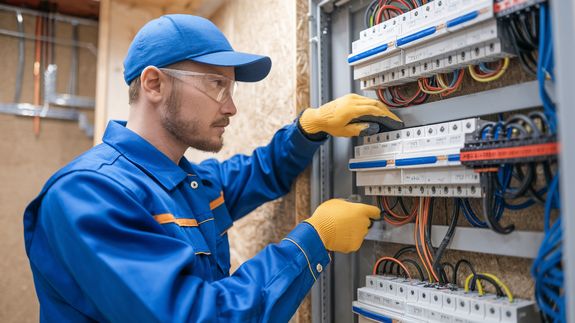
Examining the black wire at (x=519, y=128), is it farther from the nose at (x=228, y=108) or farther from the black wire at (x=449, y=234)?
the nose at (x=228, y=108)

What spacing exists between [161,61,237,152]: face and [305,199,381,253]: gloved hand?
0.38 meters

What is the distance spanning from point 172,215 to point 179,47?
448mm

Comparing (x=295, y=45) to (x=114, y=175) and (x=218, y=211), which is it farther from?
(x=114, y=175)

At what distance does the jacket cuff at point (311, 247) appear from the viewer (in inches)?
40.8

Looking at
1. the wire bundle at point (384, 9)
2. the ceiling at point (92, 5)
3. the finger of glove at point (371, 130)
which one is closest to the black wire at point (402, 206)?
the finger of glove at point (371, 130)

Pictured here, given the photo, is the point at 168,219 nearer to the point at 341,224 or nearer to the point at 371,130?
the point at 341,224

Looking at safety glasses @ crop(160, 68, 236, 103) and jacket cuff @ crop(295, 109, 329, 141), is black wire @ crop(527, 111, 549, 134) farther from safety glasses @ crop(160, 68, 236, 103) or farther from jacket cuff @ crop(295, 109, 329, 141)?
safety glasses @ crop(160, 68, 236, 103)

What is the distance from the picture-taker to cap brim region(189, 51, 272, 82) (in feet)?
3.68

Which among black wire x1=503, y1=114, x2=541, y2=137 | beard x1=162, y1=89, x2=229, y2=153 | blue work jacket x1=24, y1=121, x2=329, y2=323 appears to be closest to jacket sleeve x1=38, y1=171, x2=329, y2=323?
blue work jacket x1=24, y1=121, x2=329, y2=323

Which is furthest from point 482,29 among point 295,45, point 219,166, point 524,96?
point 219,166

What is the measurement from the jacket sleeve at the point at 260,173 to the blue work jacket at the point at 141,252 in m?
0.24

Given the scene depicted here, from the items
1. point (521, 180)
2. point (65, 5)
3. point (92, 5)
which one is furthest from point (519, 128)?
point (65, 5)

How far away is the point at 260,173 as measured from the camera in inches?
57.9

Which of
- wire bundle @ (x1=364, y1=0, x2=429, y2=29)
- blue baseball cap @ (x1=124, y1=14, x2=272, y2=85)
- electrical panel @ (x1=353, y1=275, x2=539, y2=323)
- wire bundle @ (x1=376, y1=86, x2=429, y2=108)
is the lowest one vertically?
electrical panel @ (x1=353, y1=275, x2=539, y2=323)
